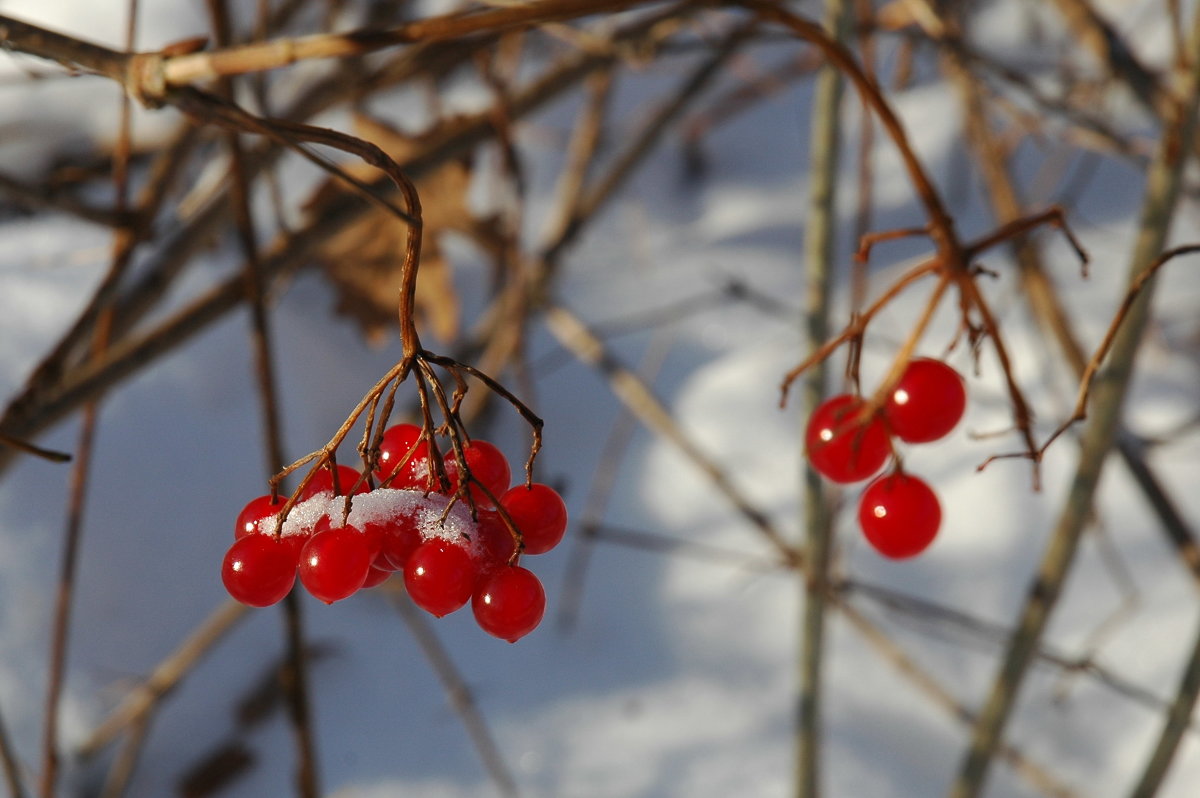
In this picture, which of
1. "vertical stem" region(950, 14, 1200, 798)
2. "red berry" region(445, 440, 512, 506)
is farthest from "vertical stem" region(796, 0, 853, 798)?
"red berry" region(445, 440, 512, 506)

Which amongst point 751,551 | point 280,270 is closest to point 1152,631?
point 751,551

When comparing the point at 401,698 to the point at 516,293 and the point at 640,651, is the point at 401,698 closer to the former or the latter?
the point at 640,651

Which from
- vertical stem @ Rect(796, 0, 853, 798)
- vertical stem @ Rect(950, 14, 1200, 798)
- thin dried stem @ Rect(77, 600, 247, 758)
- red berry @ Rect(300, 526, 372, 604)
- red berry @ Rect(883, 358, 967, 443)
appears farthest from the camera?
thin dried stem @ Rect(77, 600, 247, 758)

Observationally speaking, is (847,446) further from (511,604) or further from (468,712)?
(468,712)

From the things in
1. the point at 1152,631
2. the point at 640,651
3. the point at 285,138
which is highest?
the point at 640,651

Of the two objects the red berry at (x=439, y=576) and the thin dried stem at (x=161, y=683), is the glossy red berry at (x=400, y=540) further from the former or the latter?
the thin dried stem at (x=161, y=683)

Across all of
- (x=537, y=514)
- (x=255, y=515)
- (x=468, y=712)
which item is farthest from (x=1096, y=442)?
(x=468, y=712)

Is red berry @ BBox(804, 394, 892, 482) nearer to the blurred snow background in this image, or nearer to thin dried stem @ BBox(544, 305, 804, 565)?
thin dried stem @ BBox(544, 305, 804, 565)
